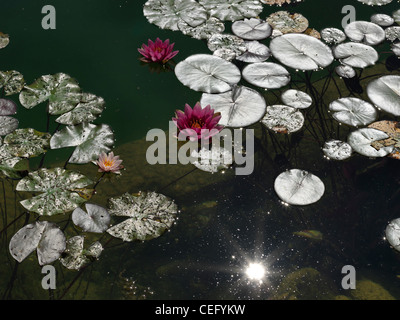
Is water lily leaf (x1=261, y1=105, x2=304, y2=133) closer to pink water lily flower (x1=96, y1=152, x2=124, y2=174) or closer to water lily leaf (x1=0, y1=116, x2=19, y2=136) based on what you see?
pink water lily flower (x1=96, y1=152, x2=124, y2=174)

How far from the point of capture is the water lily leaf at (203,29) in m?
3.37

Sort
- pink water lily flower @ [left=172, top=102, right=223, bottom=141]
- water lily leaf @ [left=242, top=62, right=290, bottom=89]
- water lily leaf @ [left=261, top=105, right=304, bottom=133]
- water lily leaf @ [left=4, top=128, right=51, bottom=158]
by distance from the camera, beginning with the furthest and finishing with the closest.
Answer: water lily leaf @ [left=242, top=62, right=290, bottom=89], water lily leaf @ [left=261, top=105, right=304, bottom=133], pink water lily flower @ [left=172, top=102, right=223, bottom=141], water lily leaf @ [left=4, top=128, right=51, bottom=158]

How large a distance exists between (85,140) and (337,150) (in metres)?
1.69

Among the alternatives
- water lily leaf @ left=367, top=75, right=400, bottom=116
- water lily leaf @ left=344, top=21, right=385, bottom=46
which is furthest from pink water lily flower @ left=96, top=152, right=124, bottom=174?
water lily leaf @ left=344, top=21, right=385, bottom=46

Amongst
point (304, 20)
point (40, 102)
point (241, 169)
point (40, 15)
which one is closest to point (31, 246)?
point (40, 102)

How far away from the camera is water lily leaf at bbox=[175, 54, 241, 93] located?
2.93m

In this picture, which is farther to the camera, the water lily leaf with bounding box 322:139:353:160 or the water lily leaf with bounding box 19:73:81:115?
the water lily leaf with bounding box 19:73:81:115

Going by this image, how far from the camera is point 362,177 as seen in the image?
2.57 meters

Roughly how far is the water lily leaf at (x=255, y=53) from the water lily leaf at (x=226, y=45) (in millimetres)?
38

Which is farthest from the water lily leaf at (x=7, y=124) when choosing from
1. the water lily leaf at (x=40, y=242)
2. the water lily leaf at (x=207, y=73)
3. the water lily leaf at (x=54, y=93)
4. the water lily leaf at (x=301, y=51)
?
the water lily leaf at (x=301, y=51)

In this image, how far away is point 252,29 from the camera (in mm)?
3438

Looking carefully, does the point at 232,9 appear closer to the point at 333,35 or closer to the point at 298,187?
the point at 333,35

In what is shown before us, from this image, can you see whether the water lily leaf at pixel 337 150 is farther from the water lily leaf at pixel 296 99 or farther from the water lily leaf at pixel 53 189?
the water lily leaf at pixel 53 189

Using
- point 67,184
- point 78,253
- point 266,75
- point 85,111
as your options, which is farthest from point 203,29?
point 78,253
